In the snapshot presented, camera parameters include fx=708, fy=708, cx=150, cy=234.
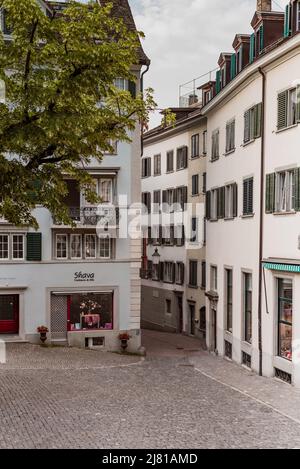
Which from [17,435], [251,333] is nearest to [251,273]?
[251,333]

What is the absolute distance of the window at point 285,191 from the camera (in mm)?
24198

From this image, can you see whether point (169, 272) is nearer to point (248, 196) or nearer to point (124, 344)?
point (124, 344)

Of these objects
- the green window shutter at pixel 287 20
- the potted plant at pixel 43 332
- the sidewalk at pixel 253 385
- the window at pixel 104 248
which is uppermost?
the green window shutter at pixel 287 20

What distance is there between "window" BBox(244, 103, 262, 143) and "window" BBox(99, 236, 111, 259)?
Answer: 805cm

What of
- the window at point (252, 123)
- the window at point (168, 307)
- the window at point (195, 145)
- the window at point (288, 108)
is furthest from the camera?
the window at point (168, 307)

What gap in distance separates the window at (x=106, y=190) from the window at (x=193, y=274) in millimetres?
13369

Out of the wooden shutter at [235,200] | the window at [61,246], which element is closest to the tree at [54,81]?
the wooden shutter at [235,200]

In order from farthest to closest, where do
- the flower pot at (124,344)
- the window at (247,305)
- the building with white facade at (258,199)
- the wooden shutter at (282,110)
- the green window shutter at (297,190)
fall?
the flower pot at (124,344) < the window at (247,305) < the wooden shutter at (282,110) < the building with white facade at (258,199) < the green window shutter at (297,190)

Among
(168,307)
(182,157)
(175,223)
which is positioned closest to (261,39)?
(182,157)

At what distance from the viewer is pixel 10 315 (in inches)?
1268

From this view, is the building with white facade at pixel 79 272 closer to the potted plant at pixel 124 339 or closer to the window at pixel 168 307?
the potted plant at pixel 124 339

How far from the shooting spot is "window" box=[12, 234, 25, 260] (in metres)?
31.8
